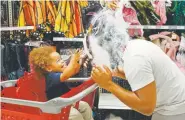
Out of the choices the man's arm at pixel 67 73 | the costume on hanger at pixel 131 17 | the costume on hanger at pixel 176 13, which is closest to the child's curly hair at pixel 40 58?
the man's arm at pixel 67 73

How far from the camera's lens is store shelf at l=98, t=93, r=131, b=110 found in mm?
2303

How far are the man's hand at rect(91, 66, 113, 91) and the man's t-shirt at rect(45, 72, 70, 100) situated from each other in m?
0.24

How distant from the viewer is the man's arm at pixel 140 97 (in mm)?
1995

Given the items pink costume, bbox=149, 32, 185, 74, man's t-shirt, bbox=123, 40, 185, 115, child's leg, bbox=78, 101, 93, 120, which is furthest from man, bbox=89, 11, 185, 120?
child's leg, bbox=78, 101, 93, 120

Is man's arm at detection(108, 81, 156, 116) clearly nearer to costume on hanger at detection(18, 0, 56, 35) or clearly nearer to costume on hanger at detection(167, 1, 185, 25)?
costume on hanger at detection(167, 1, 185, 25)

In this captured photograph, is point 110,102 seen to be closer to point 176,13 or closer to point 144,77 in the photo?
point 144,77

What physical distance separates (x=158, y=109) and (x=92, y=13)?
817 mm

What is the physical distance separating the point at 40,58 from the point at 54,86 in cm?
23

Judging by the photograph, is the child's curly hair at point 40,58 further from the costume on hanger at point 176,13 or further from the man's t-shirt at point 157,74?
the costume on hanger at point 176,13

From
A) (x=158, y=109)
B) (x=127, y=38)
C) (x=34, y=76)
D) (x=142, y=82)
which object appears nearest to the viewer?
(x=142, y=82)

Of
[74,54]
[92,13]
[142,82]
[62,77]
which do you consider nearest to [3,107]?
[62,77]

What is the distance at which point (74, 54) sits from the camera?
238 centimetres

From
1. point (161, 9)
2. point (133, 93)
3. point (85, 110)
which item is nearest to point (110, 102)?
point (85, 110)

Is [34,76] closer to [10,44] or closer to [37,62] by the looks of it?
[37,62]
